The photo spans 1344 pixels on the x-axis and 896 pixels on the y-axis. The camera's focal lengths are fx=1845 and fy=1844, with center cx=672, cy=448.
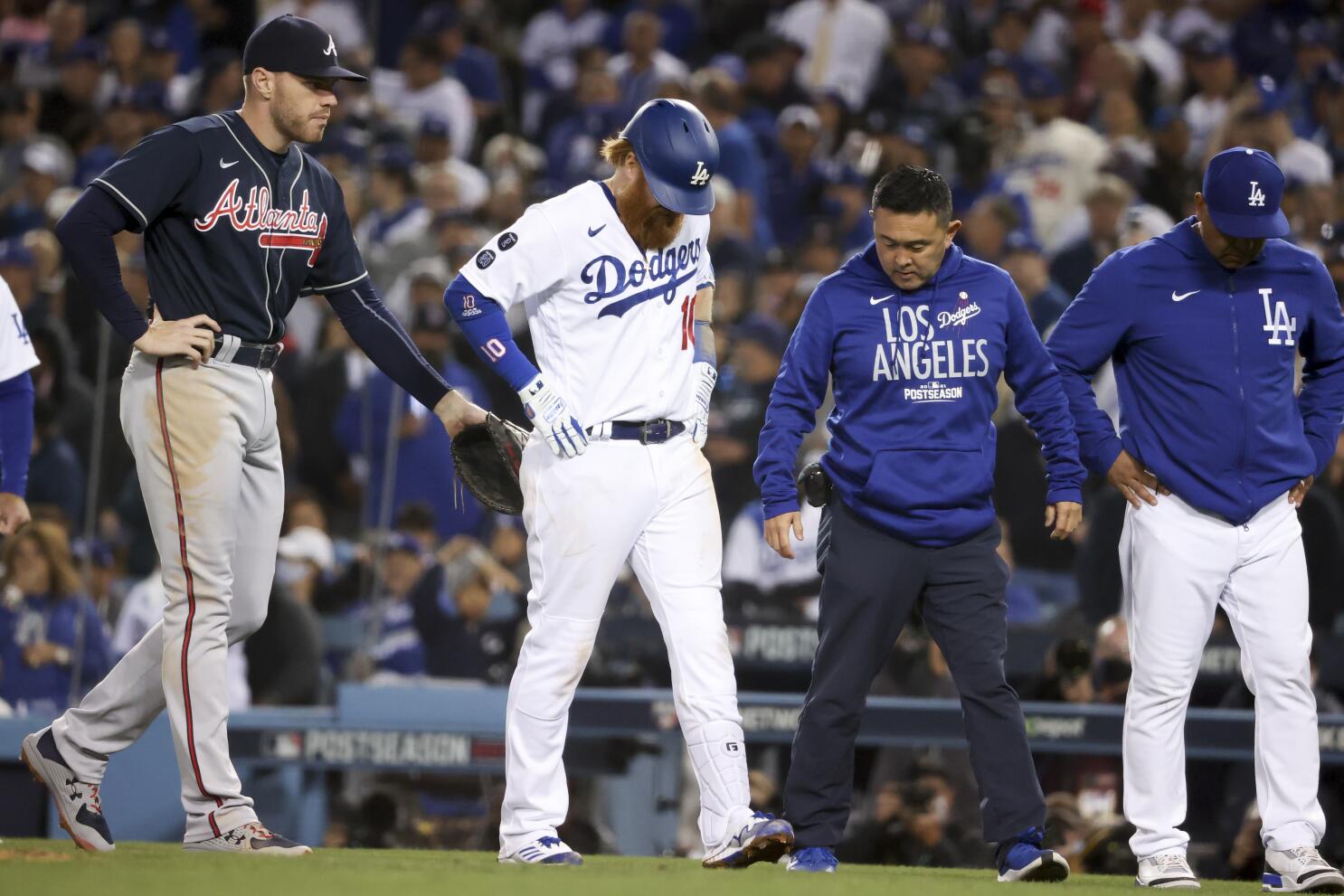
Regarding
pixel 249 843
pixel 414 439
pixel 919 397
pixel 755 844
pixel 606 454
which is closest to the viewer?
pixel 755 844

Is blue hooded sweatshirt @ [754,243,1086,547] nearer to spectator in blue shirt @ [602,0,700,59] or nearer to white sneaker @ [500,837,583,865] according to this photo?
white sneaker @ [500,837,583,865]

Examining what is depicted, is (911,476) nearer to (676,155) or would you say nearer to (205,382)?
(676,155)

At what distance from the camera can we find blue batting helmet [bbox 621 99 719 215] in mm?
4680

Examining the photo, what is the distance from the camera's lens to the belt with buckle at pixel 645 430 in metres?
4.76

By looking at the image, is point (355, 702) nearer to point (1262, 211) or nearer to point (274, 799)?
point (274, 799)

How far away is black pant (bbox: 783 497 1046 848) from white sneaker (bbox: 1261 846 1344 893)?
0.71 metres

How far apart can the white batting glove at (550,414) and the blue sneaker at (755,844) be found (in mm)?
1049

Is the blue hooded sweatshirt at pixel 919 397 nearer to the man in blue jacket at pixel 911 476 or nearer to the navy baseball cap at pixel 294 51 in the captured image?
the man in blue jacket at pixel 911 476

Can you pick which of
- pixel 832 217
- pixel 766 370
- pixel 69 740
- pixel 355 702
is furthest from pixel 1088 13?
pixel 69 740

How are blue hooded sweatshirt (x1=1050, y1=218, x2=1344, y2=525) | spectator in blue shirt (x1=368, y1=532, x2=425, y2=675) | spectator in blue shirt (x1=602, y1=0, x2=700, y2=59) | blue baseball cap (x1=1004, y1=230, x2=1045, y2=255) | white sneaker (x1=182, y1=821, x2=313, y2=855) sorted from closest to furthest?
white sneaker (x1=182, y1=821, x2=313, y2=855) < blue hooded sweatshirt (x1=1050, y1=218, x2=1344, y2=525) < spectator in blue shirt (x1=368, y1=532, x2=425, y2=675) < blue baseball cap (x1=1004, y1=230, x2=1045, y2=255) < spectator in blue shirt (x1=602, y1=0, x2=700, y2=59)

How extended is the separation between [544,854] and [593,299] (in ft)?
4.66

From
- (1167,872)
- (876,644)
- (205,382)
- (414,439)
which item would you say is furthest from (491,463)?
(414,439)

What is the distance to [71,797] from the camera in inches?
191

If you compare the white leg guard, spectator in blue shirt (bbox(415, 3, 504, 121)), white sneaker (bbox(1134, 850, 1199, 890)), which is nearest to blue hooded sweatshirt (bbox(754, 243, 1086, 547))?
the white leg guard
